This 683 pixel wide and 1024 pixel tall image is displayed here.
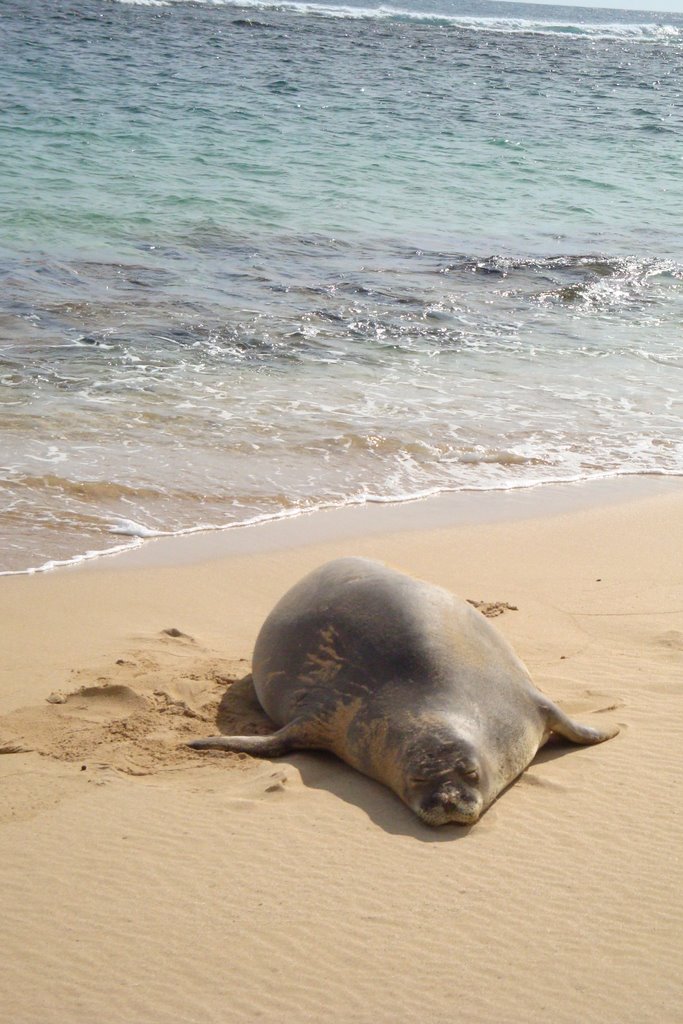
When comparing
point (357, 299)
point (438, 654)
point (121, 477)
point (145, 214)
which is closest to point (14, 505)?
point (121, 477)

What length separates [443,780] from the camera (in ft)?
13.5

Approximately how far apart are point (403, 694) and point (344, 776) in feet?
1.28

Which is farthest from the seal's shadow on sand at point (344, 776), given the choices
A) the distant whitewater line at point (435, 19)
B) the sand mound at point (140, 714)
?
the distant whitewater line at point (435, 19)

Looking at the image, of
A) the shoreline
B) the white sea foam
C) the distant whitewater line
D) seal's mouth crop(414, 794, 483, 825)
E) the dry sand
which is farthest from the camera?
the distant whitewater line

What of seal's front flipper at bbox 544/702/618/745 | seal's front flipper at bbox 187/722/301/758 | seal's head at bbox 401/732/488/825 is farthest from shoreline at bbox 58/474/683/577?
Answer: seal's head at bbox 401/732/488/825

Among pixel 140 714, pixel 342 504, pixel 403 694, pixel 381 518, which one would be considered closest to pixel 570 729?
pixel 403 694

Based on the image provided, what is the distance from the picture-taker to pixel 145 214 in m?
17.1

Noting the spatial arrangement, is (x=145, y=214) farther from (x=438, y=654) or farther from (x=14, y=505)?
(x=438, y=654)

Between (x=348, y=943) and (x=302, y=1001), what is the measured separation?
0.28m

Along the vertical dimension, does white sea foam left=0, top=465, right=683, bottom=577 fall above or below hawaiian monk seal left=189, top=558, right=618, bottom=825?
below

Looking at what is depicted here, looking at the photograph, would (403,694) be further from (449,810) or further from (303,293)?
(303,293)

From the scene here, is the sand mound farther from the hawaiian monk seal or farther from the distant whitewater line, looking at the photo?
the distant whitewater line

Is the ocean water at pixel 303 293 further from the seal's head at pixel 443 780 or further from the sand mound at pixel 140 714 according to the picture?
the seal's head at pixel 443 780

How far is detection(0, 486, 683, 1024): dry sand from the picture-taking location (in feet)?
10.8
